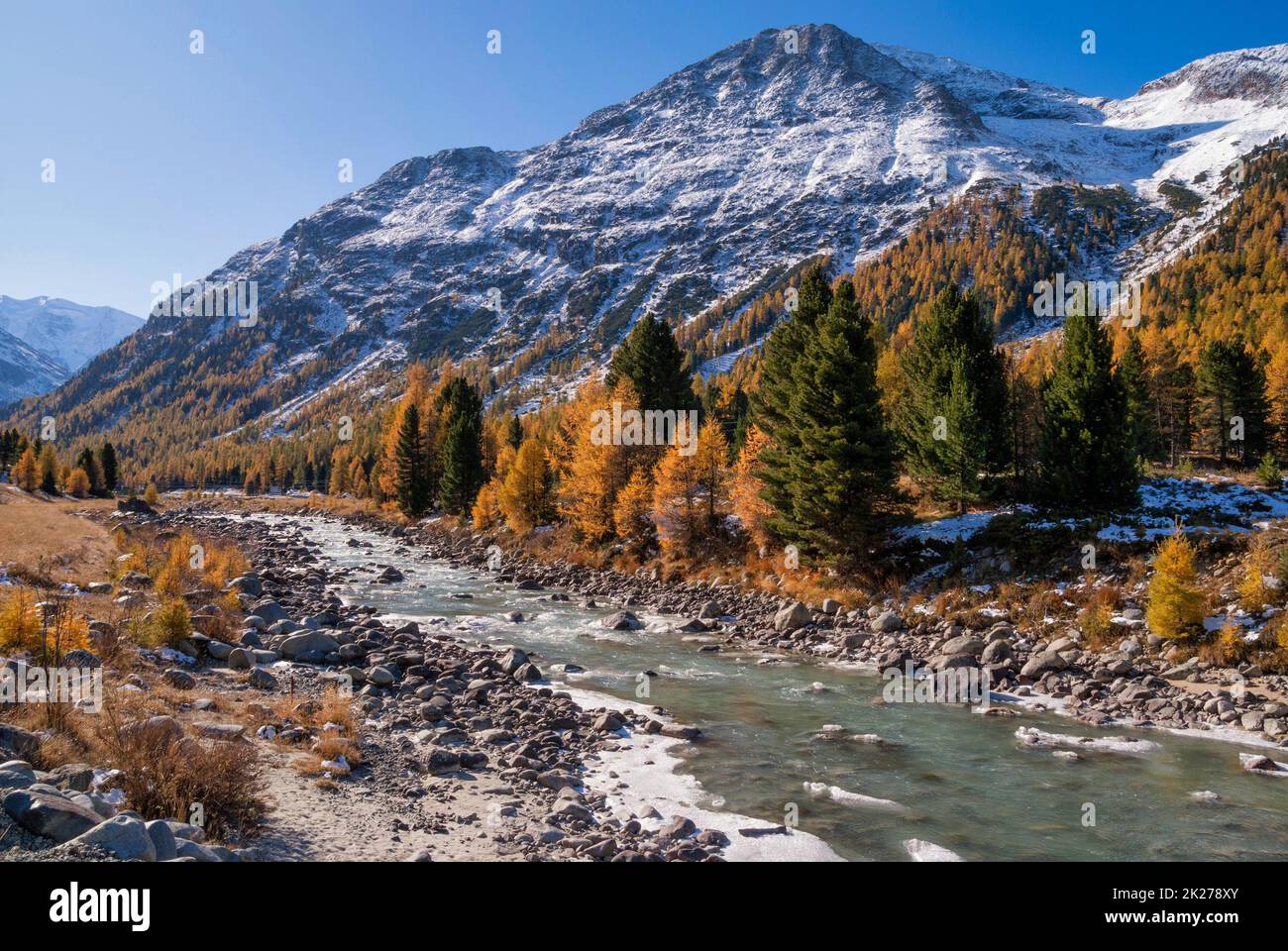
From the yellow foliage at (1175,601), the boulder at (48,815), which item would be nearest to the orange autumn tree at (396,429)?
the yellow foliage at (1175,601)

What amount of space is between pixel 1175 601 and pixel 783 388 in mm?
21951

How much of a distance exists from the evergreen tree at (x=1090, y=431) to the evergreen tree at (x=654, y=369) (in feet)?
83.2

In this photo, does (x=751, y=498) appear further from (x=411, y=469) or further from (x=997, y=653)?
(x=411, y=469)

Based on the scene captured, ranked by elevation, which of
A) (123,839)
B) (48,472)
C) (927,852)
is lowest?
(927,852)

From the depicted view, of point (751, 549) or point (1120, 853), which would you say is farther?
point (751, 549)

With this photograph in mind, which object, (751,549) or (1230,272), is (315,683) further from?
(1230,272)

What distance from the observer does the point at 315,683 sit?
18.5 m

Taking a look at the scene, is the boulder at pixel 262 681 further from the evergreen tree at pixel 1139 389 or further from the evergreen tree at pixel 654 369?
the evergreen tree at pixel 1139 389

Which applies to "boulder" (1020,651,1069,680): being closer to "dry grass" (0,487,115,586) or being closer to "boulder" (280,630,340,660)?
"boulder" (280,630,340,660)

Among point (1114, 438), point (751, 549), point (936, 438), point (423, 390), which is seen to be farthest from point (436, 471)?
point (1114, 438)

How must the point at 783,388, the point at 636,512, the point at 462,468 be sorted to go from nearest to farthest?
the point at 783,388 < the point at 636,512 < the point at 462,468

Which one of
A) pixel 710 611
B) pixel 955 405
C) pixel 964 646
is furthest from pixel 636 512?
pixel 964 646

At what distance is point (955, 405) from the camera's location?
34.2 metres
